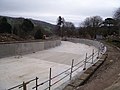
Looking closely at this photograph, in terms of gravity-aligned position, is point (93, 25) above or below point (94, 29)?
above

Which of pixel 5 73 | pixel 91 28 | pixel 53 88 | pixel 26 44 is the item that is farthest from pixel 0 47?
pixel 91 28

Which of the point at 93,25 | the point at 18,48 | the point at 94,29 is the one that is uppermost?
the point at 93,25

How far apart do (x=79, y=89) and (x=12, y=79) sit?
469 cm

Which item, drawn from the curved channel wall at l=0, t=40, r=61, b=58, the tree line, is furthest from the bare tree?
the curved channel wall at l=0, t=40, r=61, b=58

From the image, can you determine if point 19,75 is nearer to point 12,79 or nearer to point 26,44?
point 12,79

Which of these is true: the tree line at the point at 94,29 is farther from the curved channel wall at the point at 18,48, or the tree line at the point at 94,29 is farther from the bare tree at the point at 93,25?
the curved channel wall at the point at 18,48

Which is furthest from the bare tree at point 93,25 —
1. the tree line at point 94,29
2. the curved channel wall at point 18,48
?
the curved channel wall at point 18,48

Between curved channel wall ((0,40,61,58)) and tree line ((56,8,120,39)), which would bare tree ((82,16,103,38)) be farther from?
curved channel wall ((0,40,61,58))

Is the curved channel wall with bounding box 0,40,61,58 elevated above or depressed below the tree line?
below

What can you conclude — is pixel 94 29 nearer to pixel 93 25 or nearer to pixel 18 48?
pixel 93 25

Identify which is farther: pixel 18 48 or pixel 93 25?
pixel 93 25

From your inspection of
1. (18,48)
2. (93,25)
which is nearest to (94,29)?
(93,25)

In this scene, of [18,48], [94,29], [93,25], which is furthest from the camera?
[93,25]

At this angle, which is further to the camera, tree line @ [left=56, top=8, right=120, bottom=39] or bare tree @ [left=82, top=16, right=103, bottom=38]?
bare tree @ [left=82, top=16, right=103, bottom=38]
